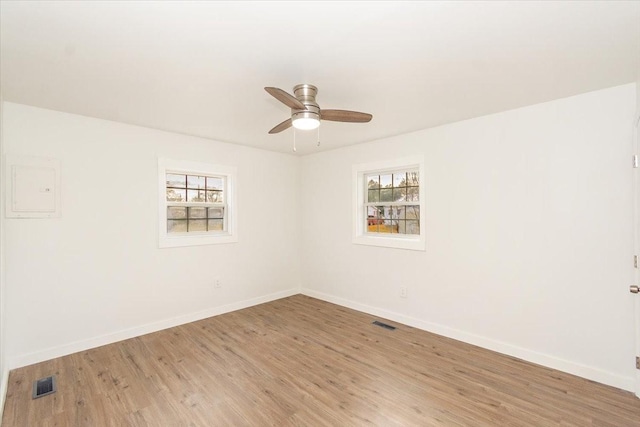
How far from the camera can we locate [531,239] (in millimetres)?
2885

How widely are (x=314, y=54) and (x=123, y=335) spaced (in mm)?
3539

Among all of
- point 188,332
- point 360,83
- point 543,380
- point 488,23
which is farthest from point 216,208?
point 543,380

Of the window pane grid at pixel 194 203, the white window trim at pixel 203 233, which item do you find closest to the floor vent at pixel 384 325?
the white window trim at pixel 203 233

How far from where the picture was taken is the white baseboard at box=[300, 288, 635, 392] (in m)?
2.47

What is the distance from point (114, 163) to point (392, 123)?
3.15 m

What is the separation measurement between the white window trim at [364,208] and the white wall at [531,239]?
9cm

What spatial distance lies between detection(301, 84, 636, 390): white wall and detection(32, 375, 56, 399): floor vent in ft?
11.4

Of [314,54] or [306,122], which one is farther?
[306,122]

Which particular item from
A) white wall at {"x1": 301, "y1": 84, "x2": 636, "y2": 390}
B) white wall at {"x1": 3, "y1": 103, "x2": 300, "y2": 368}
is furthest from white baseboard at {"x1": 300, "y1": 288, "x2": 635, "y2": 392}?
white wall at {"x1": 3, "y1": 103, "x2": 300, "y2": 368}

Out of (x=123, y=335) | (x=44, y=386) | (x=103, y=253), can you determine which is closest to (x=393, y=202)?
(x=103, y=253)

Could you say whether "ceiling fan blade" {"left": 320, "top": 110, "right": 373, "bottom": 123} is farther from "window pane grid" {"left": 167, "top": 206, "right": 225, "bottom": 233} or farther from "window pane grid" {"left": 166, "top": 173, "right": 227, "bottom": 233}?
"window pane grid" {"left": 167, "top": 206, "right": 225, "bottom": 233}

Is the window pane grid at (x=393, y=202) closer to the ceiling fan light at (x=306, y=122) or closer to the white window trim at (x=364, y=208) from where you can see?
the white window trim at (x=364, y=208)

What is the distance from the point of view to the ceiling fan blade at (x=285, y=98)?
1950 mm

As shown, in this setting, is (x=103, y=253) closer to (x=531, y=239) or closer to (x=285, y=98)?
(x=285, y=98)
